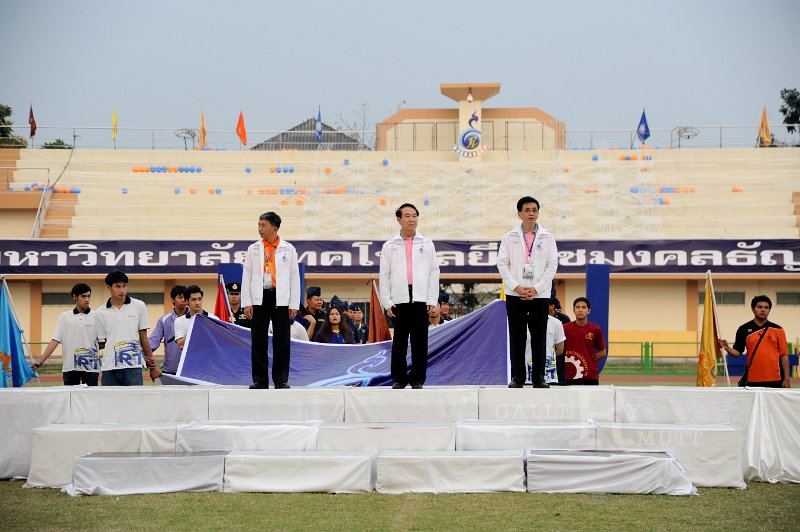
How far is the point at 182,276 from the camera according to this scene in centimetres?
3159

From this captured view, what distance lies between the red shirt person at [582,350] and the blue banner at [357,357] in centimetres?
70

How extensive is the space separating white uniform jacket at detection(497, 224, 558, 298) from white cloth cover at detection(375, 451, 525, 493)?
6.67 ft

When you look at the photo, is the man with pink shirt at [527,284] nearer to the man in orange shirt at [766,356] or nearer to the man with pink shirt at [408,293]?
the man with pink shirt at [408,293]

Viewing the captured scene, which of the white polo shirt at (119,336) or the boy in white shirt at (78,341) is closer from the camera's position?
the white polo shirt at (119,336)

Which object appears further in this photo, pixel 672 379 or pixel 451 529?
pixel 672 379

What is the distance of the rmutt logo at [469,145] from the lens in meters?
38.7

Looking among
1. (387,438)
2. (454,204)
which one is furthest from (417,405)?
(454,204)

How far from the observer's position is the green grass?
712cm

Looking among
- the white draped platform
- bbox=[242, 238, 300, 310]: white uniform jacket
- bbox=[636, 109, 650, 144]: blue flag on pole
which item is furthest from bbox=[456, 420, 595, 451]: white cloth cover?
bbox=[636, 109, 650, 144]: blue flag on pole

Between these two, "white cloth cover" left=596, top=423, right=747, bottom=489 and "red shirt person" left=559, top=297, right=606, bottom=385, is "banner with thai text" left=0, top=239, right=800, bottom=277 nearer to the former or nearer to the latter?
"red shirt person" left=559, top=297, right=606, bottom=385

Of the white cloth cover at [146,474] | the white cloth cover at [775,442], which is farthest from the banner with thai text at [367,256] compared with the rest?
the white cloth cover at [146,474]

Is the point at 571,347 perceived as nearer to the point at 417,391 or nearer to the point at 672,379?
the point at 417,391

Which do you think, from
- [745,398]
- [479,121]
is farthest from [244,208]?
[745,398]

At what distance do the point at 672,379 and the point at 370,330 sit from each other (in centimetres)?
1144
